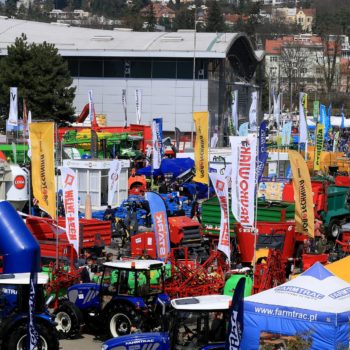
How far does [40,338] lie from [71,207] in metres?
6.13

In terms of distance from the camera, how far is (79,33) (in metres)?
72.2

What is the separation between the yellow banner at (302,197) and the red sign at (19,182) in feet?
29.6

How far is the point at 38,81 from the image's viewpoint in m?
57.0

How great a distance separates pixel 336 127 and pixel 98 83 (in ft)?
65.2

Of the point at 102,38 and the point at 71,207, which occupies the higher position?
the point at 102,38

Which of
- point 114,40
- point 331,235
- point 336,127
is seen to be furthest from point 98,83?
point 331,235

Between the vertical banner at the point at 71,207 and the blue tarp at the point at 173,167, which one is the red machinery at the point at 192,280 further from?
the blue tarp at the point at 173,167

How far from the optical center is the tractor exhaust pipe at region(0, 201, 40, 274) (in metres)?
17.9

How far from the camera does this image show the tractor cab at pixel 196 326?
42.3ft

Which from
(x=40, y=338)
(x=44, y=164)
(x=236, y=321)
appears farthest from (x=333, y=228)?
(x=236, y=321)

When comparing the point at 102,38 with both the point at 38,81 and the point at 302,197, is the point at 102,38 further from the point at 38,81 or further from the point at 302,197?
the point at 302,197

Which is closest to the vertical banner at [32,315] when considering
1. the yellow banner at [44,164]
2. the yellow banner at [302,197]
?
the yellow banner at [44,164]

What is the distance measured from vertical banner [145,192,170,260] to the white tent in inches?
206

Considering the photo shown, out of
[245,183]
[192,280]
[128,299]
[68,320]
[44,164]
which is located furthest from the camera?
[44,164]
